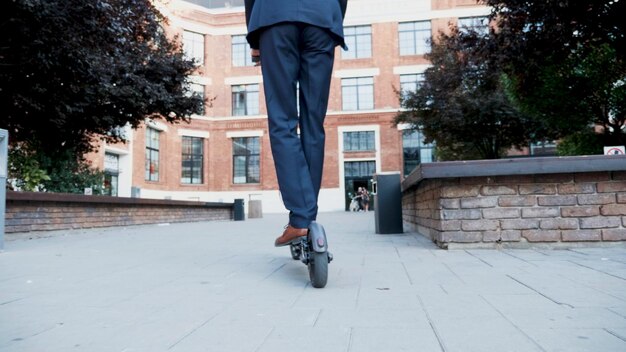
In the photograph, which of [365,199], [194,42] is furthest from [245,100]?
[365,199]

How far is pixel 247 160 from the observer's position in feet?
111

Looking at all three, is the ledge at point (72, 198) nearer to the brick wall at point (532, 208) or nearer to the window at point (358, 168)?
the brick wall at point (532, 208)

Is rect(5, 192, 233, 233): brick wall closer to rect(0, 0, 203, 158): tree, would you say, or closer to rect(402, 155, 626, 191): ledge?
rect(0, 0, 203, 158): tree

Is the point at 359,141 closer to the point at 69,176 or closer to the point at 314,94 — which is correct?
the point at 69,176

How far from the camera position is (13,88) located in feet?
29.3

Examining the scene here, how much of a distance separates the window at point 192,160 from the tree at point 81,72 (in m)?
18.6

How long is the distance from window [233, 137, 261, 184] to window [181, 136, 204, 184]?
2.53 m

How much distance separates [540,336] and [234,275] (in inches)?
72.6

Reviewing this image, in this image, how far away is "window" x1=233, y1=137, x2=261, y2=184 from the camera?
3375 cm

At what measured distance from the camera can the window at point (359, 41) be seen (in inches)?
1314

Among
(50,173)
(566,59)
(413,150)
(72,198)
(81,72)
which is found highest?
(413,150)

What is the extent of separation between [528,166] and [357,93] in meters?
30.3

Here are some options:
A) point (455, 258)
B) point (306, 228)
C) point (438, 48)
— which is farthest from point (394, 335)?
point (438, 48)

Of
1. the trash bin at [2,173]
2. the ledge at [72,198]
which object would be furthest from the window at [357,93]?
the trash bin at [2,173]
